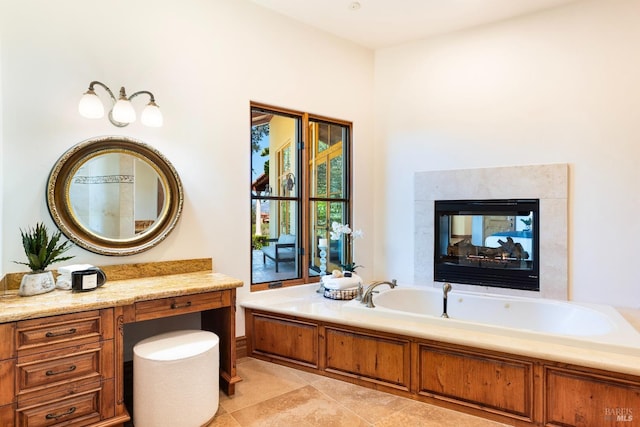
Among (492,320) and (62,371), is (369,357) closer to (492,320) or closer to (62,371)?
(492,320)

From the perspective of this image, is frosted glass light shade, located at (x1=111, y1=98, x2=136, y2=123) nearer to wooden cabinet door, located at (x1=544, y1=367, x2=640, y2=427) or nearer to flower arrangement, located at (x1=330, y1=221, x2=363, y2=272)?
flower arrangement, located at (x1=330, y1=221, x2=363, y2=272)

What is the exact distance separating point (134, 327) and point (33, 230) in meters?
0.93

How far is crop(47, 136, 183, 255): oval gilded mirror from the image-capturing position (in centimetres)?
244

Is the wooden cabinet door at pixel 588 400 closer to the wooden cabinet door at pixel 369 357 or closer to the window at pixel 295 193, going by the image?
the wooden cabinet door at pixel 369 357

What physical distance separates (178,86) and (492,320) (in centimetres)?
340

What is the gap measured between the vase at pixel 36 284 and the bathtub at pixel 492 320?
147 cm

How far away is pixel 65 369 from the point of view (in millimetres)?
1923

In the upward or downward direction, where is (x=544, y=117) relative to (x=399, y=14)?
downward

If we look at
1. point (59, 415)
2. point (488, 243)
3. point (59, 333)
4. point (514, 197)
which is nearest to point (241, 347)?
point (59, 415)

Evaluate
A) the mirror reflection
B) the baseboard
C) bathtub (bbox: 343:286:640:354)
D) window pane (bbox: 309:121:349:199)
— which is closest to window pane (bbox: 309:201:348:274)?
window pane (bbox: 309:121:349:199)

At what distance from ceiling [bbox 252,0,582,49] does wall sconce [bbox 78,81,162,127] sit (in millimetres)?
1491

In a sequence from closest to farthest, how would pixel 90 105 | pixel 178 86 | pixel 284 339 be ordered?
pixel 90 105 < pixel 178 86 < pixel 284 339

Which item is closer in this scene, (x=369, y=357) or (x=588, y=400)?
(x=588, y=400)

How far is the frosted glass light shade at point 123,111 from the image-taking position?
250 centimetres
